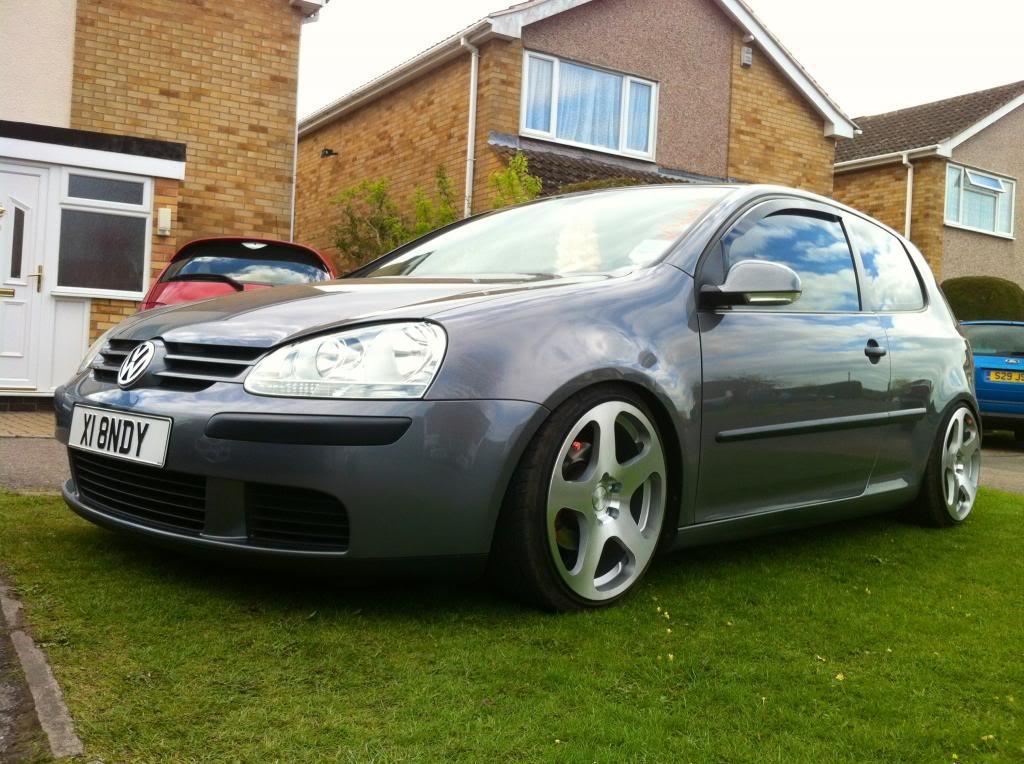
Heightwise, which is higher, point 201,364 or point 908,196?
point 908,196

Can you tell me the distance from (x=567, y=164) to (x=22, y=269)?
300 inches

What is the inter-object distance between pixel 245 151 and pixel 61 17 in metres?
2.26

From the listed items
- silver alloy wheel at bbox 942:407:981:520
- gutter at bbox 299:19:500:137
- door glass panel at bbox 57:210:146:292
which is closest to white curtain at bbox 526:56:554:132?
gutter at bbox 299:19:500:137

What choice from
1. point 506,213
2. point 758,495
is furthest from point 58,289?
point 758,495

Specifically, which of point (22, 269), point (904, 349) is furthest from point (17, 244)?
point (904, 349)

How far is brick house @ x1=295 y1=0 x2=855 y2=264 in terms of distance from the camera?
14867 millimetres

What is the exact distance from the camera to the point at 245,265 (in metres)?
Result: 7.23

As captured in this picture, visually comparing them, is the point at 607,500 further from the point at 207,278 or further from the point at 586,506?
the point at 207,278

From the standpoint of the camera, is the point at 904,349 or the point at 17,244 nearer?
Result: the point at 904,349

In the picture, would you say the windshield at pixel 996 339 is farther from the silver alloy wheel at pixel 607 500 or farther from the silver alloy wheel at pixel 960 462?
the silver alloy wheel at pixel 607 500

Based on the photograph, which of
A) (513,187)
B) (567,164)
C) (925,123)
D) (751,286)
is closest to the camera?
(751,286)

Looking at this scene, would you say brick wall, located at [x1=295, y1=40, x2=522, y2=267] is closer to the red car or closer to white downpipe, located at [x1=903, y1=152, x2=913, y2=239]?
the red car

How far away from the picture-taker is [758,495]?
12.0ft

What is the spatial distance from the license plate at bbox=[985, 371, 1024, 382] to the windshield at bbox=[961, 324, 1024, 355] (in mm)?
234
